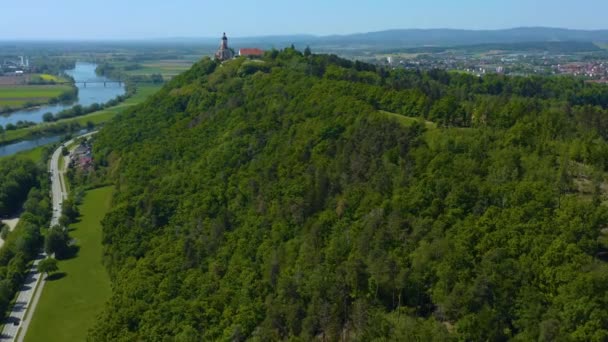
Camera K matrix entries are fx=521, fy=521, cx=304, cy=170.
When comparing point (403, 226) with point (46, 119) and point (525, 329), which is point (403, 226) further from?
point (46, 119)

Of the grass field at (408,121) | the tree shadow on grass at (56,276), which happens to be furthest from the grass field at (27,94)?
the grass field at (408,121)

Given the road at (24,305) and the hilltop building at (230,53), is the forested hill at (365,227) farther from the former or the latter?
the hilltop building at (230,53)

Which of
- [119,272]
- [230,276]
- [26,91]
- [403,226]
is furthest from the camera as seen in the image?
[26,91]

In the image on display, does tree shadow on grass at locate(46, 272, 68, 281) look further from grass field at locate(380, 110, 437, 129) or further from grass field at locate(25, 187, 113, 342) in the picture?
grass field at locate(380, 110, 437, 129)

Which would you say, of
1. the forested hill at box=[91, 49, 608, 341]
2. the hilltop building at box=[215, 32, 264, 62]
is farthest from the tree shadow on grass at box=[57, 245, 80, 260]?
the hilltop building at box=[215, 32, 264, 62]

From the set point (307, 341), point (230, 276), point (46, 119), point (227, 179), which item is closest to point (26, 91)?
point (46, 119)

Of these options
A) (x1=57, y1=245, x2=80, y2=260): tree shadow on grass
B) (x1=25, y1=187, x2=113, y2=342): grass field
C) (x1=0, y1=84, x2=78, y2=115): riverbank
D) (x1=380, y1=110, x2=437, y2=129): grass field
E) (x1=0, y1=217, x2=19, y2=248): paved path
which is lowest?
(x1=25, y1=187, x2=113, y2=342): grass field
